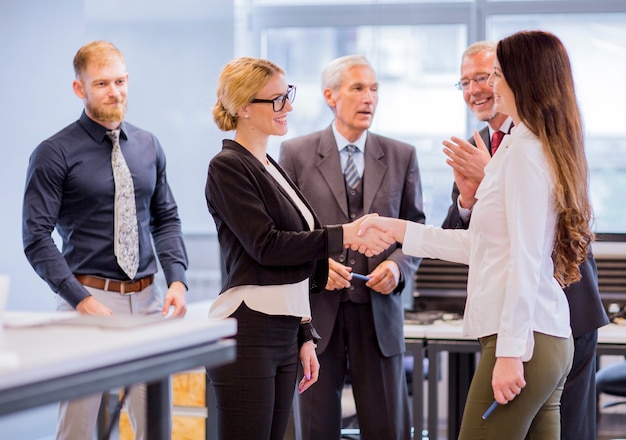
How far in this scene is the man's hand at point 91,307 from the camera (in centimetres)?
267

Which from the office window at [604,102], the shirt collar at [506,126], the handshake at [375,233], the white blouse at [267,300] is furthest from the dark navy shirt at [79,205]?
the office window at [604,102]

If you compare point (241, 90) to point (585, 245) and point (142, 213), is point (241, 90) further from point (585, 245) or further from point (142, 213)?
point (585, 245)

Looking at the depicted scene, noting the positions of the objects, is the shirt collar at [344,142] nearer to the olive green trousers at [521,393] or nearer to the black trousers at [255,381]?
the black trousers at [255,381]

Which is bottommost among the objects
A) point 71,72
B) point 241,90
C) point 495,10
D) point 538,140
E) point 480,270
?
point 480,270

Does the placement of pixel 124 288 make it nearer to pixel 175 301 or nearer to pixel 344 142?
pixel 175 301

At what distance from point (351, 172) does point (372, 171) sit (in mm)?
78

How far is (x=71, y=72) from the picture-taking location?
4.36m

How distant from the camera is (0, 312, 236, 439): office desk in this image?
4.01 ft

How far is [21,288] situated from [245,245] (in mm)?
2305

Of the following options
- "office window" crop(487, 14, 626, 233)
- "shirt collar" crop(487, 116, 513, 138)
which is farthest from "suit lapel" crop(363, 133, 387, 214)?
"office window" crop(487, 14, 626, 233)

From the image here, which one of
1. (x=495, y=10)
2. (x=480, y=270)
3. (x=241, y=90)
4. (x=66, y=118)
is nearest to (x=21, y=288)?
(x=66, y=118)

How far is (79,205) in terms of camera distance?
2848 millimetres

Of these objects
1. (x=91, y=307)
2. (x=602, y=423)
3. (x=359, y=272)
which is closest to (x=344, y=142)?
(x=359, y=272)

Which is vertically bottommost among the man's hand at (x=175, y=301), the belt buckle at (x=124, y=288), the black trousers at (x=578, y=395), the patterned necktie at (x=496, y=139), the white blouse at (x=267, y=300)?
the black trousers at (x=578, y=395)
